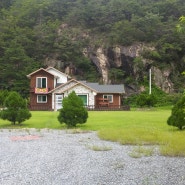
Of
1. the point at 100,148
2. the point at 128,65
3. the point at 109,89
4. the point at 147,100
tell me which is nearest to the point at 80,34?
the point at 128,65

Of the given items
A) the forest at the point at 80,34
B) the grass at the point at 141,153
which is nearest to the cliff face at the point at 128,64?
the forest at the point at 80,34

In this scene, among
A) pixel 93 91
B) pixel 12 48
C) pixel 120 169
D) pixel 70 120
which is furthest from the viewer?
pixel 12 48

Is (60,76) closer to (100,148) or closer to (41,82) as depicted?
(41,82)

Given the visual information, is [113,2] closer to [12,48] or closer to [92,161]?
[12,48]

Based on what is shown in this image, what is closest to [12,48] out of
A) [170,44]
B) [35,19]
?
[35,19]

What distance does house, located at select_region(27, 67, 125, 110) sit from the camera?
43.2 m

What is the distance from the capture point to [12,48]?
5238 centimetres

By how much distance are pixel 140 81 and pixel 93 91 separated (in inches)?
532

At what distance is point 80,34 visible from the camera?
61500 millimetres

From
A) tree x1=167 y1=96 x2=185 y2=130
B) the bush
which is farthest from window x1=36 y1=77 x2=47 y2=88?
tree x1=167 y1=96 x2=185 y2=130

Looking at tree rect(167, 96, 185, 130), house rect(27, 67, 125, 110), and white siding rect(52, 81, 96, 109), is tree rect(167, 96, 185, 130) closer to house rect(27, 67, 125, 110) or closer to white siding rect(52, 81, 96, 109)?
house rect(27, 67, 125, 110)

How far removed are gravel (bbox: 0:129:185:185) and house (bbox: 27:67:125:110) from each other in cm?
2982

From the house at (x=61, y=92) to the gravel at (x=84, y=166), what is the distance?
29819mm

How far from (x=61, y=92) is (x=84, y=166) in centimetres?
3418
